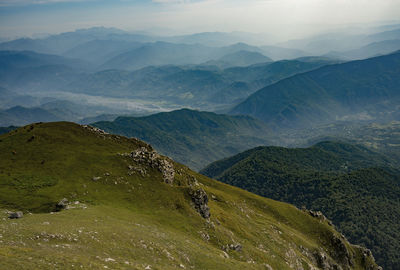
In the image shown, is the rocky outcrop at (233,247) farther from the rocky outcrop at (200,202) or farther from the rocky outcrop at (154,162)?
the rocky outcrop at (154,162)

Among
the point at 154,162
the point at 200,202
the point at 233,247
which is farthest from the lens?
the point at 154,162

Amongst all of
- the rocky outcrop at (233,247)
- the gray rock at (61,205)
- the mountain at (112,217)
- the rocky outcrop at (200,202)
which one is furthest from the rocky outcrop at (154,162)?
the gray rock at (61,205)

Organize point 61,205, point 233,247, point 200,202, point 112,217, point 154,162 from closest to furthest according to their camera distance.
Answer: point 112,217
point 61,205
point 233,247
point 200,202
point 154,162

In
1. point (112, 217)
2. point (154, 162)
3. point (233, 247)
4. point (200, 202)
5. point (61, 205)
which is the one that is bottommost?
point (233, 247)

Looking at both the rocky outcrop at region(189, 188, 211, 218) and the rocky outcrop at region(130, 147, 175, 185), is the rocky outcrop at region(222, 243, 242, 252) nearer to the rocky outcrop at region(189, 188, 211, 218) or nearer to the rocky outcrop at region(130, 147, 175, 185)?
the rocky outcrop at region(189, 188, 211, 218)

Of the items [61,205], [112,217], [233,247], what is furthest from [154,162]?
[233,247]

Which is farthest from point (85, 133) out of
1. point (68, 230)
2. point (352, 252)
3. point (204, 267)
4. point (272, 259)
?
point (352, 252)

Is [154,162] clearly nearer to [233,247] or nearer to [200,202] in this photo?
Answer: [200,202]

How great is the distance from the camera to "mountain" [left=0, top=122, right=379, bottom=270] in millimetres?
40469

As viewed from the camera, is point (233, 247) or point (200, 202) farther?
point (200, 202)

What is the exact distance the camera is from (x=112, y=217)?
57781mm

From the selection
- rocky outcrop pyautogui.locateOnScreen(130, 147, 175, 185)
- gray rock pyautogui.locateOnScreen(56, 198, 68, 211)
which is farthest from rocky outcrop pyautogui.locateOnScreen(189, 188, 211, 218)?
gray rock pyautogui.locateOnScreen(56, 198, 68, 211)

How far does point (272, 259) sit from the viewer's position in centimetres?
8181

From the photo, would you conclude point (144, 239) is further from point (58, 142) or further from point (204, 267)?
point (58, 142)
